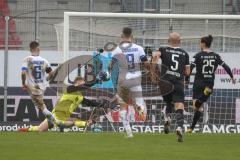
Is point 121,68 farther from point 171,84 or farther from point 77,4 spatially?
point 77,4

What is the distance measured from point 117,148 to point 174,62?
304 cm

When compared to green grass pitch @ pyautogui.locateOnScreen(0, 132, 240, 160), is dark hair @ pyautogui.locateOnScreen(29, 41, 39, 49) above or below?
above

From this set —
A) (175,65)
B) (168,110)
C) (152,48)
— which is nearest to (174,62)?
(175,65)

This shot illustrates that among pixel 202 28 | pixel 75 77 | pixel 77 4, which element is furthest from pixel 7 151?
pixel 77 4

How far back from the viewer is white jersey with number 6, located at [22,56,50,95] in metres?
17.1

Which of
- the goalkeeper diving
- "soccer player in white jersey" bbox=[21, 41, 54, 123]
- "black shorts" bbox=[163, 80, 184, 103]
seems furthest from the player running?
"black shorts" bbox=[163, 80, 184, 103]

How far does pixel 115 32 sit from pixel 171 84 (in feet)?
22.6

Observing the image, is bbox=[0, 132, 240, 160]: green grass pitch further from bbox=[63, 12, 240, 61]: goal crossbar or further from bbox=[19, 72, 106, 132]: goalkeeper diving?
bbox=[63, 12, 240, 61]: goal crossbar

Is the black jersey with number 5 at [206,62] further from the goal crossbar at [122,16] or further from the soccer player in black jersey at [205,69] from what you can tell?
the goal crossbar at [122,16]

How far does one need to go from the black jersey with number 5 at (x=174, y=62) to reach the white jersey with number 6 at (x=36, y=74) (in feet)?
13.5

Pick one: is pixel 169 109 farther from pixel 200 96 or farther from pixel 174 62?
pixel 174 62

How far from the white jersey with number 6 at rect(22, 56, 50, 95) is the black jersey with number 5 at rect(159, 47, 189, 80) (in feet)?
13.5

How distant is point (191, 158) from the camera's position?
975 cm

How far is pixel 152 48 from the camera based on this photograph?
65.0 feet
